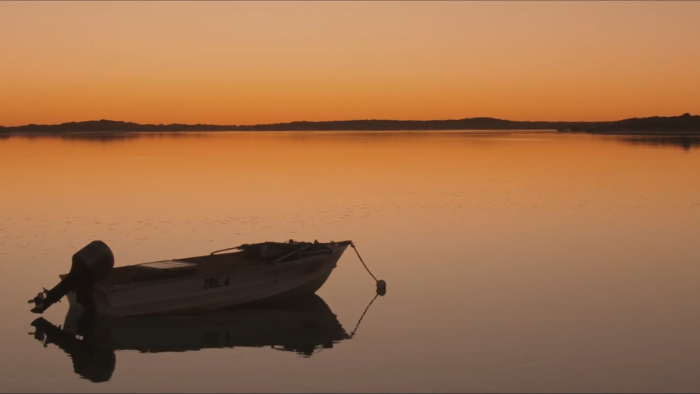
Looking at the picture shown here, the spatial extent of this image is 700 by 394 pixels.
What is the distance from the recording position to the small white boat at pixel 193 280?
1576cm

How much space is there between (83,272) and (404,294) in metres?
6.40

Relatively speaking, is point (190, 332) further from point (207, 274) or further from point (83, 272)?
point (83, 272)

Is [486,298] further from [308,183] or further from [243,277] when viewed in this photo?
[308,183]

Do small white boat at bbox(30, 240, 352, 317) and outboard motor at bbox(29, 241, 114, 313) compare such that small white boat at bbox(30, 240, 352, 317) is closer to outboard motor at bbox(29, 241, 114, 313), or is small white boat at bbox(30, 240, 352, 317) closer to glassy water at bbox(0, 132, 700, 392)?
outboard motor at bbox(29, 241, 114, 313)

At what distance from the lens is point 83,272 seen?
15539 millimetres

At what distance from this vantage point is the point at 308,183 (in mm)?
44188

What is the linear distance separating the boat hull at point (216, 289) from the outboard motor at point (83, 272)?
28cm

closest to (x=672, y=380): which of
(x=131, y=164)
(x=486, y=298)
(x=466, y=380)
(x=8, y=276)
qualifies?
(x=466, y=380)

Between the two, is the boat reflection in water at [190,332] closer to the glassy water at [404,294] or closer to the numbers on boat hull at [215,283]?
the glassy water at [404,294]

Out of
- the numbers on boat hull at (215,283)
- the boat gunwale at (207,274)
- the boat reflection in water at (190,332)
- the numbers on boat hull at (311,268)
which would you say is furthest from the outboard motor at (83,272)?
the numbers on boat hull at (311,268)

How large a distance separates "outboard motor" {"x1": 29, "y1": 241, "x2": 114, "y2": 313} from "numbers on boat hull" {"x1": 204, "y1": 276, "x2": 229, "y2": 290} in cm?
186

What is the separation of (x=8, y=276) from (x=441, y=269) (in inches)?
394

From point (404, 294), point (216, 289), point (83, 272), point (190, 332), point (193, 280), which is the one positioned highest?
point (83, 272)

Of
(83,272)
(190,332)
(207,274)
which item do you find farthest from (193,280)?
(83,272)
